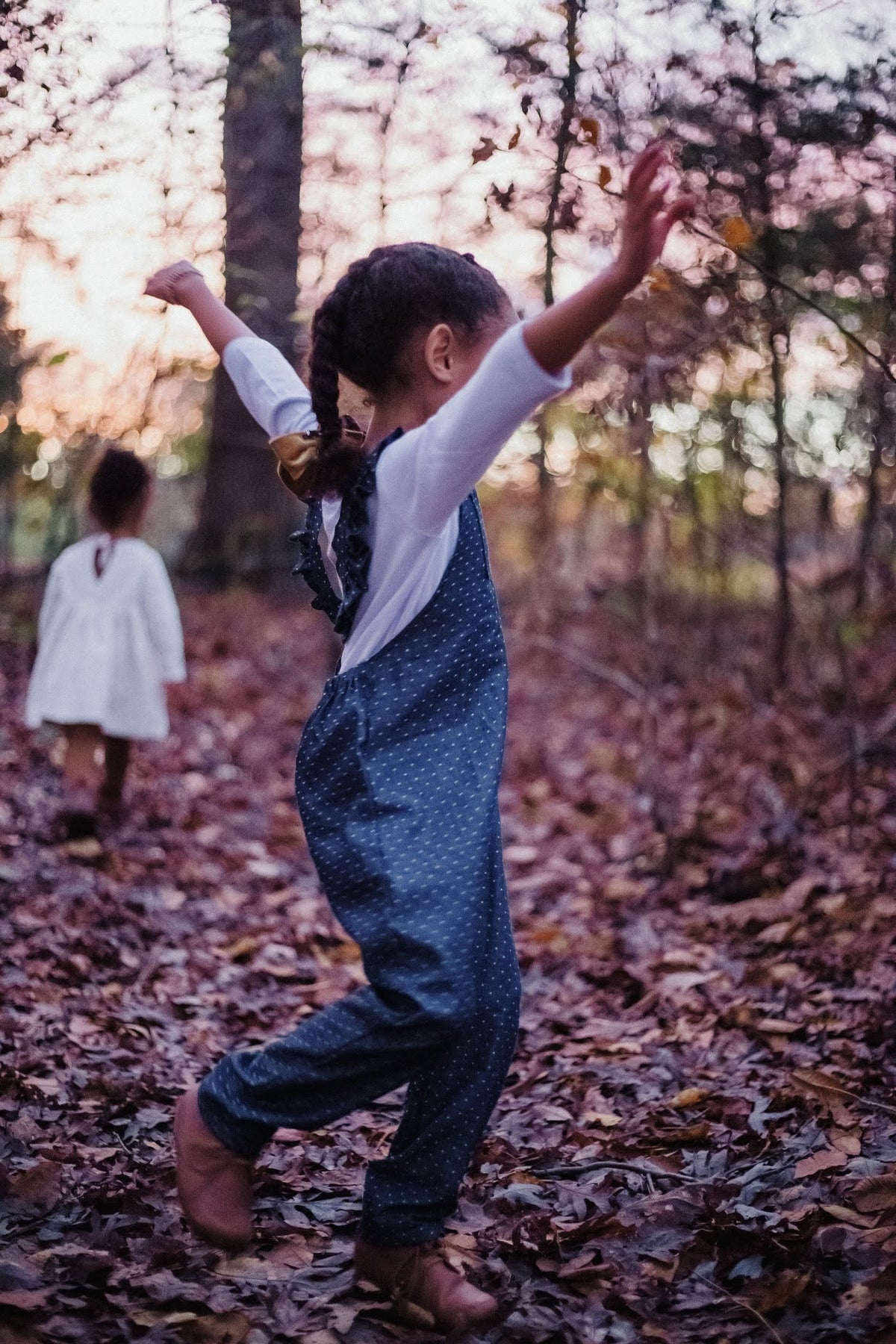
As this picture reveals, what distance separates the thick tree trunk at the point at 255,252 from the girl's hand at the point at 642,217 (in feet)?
6.24

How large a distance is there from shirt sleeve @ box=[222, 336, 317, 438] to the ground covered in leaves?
5.50ft

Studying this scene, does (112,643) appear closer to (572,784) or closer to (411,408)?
(572,784)

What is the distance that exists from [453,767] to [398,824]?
0.47ft

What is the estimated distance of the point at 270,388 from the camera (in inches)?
102

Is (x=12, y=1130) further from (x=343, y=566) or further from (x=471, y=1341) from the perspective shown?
(x=343, y=566)

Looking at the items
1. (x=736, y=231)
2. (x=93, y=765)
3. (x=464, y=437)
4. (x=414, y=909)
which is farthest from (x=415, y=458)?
(x=93, y=765)

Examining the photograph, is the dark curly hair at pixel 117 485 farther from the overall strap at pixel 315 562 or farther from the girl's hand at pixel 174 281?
the overall strap at pixel 315 562

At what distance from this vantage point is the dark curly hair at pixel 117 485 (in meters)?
5.99

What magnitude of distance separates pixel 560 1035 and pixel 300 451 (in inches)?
89.4

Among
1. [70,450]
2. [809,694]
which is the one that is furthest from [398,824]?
[70,450]

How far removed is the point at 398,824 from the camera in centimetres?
221

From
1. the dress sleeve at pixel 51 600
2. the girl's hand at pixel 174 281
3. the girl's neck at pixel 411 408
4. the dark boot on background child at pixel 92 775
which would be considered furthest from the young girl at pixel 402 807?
the dress sleeve at pixel 51 600

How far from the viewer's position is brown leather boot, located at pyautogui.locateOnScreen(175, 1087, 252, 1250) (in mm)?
2338

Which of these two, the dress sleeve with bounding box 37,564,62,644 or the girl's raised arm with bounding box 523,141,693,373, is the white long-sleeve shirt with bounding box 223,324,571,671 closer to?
the girl's raised arm with bounding box 523,141,693,373
